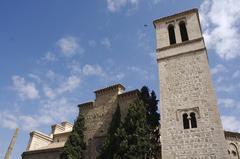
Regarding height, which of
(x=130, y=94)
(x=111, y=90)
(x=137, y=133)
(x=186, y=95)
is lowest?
(x=137, y=133)

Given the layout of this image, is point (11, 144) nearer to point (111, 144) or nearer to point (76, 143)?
point (76, 143)

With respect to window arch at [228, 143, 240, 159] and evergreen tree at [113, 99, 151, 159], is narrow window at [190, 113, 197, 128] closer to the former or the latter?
evergreen tree at [113, 99, 151, 159]

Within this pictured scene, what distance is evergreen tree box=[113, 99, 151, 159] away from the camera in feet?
50.4

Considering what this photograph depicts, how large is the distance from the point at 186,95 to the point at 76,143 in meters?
9.07

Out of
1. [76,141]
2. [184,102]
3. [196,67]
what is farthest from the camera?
[76,141]

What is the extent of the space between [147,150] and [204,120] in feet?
12.9

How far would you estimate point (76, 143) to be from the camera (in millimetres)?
19484

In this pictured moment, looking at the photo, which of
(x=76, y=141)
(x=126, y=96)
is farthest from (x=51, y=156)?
(x=126, y=96)

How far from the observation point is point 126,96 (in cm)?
2034

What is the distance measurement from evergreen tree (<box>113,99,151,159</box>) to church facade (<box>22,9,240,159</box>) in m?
1.17

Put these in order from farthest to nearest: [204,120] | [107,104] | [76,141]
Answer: [107,104], [76,141], [204,120]

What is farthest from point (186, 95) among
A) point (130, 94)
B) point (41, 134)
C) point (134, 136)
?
point (41, 134)

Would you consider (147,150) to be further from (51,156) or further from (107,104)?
(51,156)

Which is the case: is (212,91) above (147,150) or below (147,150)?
above
